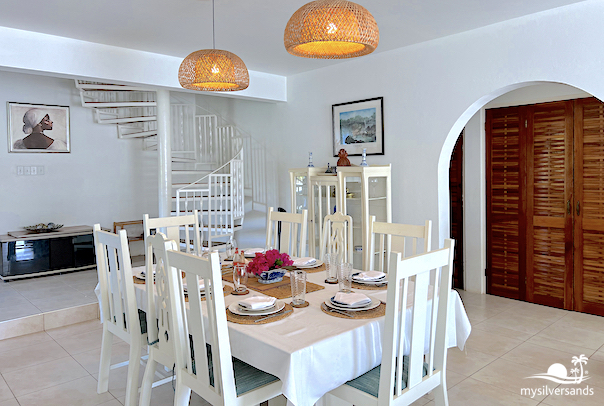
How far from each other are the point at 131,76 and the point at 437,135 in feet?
9.18

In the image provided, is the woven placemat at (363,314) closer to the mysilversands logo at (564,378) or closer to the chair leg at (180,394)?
the chair leg at (180,394)

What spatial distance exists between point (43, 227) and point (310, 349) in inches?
203

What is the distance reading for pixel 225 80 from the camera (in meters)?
2.69

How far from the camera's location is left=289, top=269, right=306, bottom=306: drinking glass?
6.72 feet

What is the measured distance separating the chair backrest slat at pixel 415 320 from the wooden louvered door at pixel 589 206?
9.06ft

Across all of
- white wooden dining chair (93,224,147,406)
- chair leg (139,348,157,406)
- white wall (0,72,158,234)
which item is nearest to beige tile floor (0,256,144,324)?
white wall (0,72,158,234)

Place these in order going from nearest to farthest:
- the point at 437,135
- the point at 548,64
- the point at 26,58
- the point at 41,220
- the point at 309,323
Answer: the point at 309,323 → the point at 548,64 → the point at 26,58 → the point at 437,135 → the point at 41,220

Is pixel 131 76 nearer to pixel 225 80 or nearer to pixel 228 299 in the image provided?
pixel 225 80

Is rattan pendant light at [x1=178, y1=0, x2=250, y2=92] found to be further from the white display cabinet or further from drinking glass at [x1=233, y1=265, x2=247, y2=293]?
the white display cabinet

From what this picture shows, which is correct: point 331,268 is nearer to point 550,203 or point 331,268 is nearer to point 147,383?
point 147,383

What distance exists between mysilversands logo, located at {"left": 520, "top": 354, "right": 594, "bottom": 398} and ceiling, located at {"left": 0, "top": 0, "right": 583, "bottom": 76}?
244 centimetres

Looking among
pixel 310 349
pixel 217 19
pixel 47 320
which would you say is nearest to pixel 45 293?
pixel 47 320

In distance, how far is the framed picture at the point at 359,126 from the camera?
4422mm

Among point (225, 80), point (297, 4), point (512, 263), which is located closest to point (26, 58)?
point (225, 80)
